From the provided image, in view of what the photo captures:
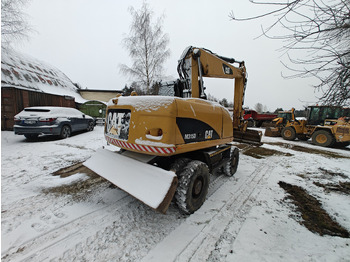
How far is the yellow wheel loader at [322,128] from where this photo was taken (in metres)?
8.62

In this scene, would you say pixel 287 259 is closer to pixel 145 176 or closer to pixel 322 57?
pixel 145 176

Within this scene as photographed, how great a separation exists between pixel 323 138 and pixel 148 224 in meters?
11.8

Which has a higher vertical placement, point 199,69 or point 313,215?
point 199,69

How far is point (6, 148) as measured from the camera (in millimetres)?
5652

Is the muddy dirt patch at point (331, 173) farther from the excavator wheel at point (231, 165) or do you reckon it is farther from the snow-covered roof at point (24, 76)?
the snow-covered roof at point (24, 76)

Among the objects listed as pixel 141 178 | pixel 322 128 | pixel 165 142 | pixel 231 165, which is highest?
pixel 165 142

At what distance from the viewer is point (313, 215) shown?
2.70 meters

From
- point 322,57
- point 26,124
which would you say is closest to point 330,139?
point 322,57

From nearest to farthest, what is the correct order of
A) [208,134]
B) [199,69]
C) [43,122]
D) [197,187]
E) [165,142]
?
1. [165,142]
2. [197,187]
3. [208,134]
4. [199,69]
5. [43,122]

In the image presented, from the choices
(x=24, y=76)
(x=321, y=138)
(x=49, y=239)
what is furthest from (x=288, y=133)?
(x=24, y=76)

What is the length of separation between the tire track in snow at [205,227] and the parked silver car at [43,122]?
7265 mm

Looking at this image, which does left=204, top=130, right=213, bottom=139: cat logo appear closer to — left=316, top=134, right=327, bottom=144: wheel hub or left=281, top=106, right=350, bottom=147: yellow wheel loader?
left=281, top=106, right=350, bottom=147: yellow wheel loader

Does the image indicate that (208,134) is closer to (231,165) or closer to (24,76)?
(231,165)

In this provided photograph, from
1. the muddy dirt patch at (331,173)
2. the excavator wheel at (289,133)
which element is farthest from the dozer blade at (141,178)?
the excavator wheel at (289,133)
